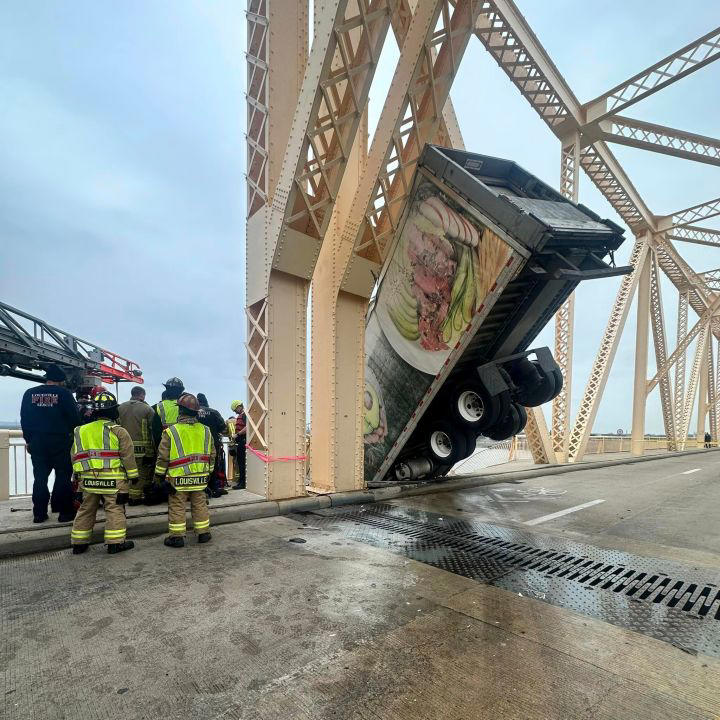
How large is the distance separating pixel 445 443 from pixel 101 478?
6110 millimetres

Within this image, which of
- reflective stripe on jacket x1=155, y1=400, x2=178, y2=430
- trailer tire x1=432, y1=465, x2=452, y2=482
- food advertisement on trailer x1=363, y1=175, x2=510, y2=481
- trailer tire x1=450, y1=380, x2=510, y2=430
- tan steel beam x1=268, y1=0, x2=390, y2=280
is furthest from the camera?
trailer tire x1=432, y1=465, x2=452, y2=482

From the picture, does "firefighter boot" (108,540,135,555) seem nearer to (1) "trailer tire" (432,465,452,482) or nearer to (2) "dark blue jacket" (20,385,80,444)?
(2) "dark blue jacket" (20,385,80,444)

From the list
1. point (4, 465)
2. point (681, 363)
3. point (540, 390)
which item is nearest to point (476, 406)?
point (540, 390)

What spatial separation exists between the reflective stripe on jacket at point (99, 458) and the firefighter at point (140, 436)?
50.0 inches

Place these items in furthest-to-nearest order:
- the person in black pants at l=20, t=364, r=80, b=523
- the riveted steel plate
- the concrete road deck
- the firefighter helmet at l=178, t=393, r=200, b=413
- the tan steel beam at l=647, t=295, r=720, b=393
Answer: the tan steel beam at l=647, t=295, r=720, b=393 < the person in black pants at l=20, t=364, r=80, b=523 < the firefighter helmet at l=178, t=393, r=200, b=413 < the riveted steel plate < the concrete road deck

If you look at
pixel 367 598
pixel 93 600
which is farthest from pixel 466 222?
pixel 93 600

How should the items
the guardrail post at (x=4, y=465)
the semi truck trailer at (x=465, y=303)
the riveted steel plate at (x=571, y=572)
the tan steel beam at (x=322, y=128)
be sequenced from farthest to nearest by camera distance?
the semi truck trailer at (x=465, y=303) < the guardrail post at (x=4, y=465) < the tan steel beam at (x=322, y=128) < the riveted steel plate at (x=571, y=572)

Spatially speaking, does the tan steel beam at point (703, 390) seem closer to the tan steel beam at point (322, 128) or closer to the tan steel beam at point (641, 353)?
the tan steel beam at point (641, 353)

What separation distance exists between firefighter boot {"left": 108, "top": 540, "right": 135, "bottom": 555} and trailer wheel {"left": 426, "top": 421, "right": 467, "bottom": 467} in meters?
5.75

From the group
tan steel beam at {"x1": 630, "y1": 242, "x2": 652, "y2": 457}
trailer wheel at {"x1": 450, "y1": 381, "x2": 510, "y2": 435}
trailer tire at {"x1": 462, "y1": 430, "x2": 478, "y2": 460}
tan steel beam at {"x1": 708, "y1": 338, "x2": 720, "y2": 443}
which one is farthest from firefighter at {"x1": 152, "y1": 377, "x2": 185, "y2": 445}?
tan steel beam at {"x1": 708, "y1": 338, "x2": 720, "y2": 443}

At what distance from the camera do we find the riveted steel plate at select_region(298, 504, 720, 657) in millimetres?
3092

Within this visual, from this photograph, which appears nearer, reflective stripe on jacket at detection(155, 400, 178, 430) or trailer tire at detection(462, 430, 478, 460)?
reflective stripe on jacket at detection(155, 400, 178, 430)

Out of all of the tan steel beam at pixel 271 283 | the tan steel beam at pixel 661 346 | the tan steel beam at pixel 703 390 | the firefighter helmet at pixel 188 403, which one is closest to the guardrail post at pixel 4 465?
the tan steel beam at pixel 271 283

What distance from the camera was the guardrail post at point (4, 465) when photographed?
6.38 m
